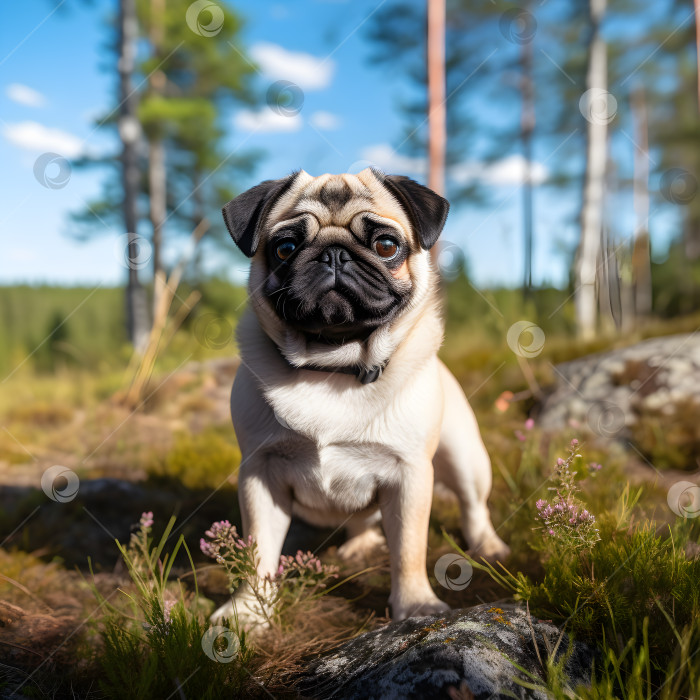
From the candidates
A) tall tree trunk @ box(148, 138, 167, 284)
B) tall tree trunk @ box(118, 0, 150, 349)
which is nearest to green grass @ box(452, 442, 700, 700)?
tall tree trunk @ box(118, 0, 150, 349)

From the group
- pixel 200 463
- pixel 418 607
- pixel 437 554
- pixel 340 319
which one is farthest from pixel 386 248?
pixel 200 463

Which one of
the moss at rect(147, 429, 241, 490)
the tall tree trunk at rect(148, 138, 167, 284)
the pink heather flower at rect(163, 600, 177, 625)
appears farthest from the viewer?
the tall tree trunk at rect(148, 138, 167, 284)

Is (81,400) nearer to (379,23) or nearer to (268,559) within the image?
(268,559)

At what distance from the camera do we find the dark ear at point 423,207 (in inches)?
100

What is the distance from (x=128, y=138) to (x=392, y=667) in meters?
11.3

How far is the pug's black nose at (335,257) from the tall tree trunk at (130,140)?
354 inches

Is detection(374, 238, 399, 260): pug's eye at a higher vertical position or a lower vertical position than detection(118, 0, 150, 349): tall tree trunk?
lower

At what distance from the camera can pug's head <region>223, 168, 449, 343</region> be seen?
243 centimetres

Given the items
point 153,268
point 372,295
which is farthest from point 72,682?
point 153,268

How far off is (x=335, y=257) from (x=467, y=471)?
4.80ft

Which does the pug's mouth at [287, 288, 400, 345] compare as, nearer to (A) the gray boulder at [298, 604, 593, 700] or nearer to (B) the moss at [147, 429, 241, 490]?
(A) the gray boulder at [298, 604, 593, 700]

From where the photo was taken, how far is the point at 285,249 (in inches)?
101

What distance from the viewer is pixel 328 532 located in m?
3.84

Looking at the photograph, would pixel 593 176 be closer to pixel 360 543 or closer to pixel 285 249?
pixel 360 543
